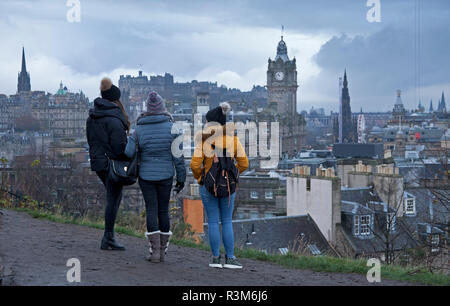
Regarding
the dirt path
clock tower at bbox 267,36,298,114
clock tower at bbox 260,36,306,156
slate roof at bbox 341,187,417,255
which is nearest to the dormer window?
slate roof at bbox 341,187,417,255

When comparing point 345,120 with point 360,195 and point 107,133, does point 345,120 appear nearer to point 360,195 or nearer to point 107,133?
point 360,195

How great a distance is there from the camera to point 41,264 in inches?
273

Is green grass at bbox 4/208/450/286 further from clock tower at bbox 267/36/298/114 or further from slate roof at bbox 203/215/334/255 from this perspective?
clock tower at bbox 267/36/298/114

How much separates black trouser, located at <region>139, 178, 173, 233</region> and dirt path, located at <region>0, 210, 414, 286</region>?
0.44m

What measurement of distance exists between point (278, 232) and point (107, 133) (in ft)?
40.6

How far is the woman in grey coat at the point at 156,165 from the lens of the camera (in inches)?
293

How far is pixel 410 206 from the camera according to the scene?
2397cm

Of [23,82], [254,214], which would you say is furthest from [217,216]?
[23,82]

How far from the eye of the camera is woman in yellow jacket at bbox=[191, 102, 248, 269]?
23.9ft

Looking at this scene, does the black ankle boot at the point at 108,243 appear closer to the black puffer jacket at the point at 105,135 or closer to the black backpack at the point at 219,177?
the black puffer jacket at the point at 105,135

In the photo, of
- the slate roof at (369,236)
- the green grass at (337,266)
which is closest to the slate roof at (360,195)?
the slate roof at (369,236)

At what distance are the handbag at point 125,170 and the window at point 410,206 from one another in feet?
56.3
